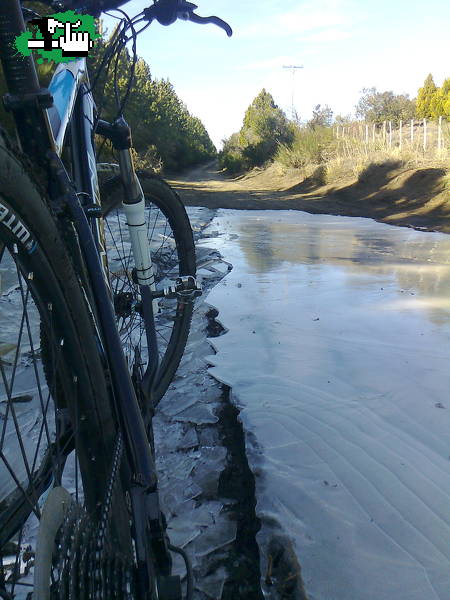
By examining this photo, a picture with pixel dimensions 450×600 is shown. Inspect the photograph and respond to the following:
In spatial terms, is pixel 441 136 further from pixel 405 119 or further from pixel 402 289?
pixel 405 119

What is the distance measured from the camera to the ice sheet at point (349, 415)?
1291 mm

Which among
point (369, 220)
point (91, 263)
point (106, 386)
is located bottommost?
point (369, 220)

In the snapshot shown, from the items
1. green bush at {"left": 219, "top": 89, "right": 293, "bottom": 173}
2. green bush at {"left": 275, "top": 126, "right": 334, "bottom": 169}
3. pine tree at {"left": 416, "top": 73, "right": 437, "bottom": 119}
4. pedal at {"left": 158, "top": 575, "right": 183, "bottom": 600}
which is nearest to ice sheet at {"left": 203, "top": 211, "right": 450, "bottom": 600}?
pedal at {"left": 158, "top": 575, "right": 183, "bottom": 600}

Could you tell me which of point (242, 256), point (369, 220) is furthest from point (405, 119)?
point (242, 256)

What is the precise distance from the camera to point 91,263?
3.44ft

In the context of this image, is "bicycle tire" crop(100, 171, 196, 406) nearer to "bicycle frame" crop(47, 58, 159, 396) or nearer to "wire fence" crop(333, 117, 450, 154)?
"bicycle frame" crop(47, 58, 159, 396)

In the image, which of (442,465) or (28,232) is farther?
(442,465)

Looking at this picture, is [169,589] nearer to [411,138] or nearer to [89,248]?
[89,248]

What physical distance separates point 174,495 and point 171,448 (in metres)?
0.24

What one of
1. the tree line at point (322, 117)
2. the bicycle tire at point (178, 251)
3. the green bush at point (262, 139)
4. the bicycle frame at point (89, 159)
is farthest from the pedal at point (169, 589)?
the green bush at point (262, 139)

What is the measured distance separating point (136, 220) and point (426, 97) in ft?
116

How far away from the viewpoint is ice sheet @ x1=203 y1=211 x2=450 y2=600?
50.8 inches

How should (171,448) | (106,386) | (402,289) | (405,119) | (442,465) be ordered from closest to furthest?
(106,386) → (442,465) → (171,448) → (402,289) → (405,119)

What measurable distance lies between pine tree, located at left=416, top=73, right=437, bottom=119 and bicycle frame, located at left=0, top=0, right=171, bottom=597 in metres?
34.1
